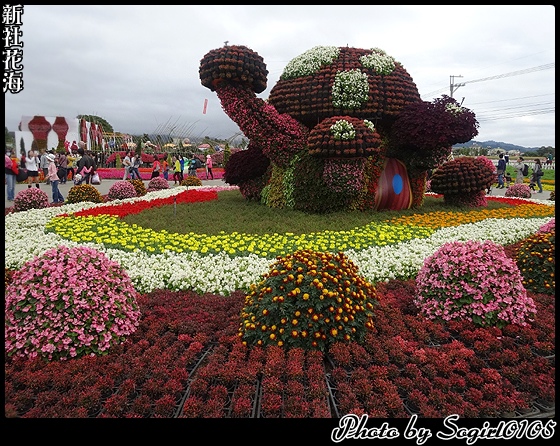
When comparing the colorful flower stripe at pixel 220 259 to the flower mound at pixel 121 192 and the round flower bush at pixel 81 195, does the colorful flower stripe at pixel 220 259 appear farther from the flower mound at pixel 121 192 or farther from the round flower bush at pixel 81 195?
the flower mound at pixel 121 192

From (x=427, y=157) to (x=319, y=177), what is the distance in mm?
2908

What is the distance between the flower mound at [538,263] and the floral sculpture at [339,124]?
13.7 ft

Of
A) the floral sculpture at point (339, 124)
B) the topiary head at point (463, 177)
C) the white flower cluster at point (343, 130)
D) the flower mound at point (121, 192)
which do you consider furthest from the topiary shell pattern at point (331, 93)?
the flower mound at point (121, 192)

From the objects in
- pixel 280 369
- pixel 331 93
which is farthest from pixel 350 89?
pixel 280 369

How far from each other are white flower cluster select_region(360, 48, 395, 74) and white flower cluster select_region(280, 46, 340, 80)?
73cm

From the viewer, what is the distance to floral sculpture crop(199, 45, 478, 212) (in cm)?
919

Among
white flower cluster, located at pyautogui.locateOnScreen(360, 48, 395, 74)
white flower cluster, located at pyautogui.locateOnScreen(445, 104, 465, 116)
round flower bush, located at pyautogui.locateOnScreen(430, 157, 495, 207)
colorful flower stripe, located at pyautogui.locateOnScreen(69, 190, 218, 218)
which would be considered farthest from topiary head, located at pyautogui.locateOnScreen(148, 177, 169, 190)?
white flower cluster, located at pyautogui.locateOnScreen(445, 104, 465, 116)

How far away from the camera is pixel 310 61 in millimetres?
10344

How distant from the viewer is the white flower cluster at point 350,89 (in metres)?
9.87

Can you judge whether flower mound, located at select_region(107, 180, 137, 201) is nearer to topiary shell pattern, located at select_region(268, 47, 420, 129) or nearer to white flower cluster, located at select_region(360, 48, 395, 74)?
topiary shell pattern, located at select_region(268, 47, 420, 129)

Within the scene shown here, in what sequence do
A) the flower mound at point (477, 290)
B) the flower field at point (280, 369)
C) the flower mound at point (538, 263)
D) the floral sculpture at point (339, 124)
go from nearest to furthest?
the flower field at point (280, 369) → the flower mound at point (477, 290) → the flower mound at point (538, 263) → the floral sculpture at point (339, 124)

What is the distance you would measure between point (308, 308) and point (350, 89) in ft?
24.4

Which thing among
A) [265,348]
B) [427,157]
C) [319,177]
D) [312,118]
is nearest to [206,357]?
[265,348]
